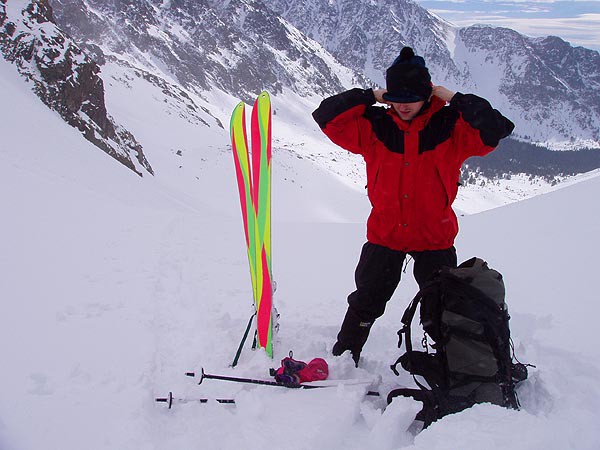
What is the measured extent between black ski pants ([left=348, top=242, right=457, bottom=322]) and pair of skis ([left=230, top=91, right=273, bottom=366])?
651mm

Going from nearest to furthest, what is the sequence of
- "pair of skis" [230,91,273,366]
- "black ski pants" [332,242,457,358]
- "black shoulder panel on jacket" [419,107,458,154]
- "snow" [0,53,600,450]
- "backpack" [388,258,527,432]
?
"snow" [0,53,600,450] < "backpack" [388,258,527,432] < "black shoulder panel on jacket" [419,107,458,154] < "pair of skis" [230,91,273,366] < "black ski pants" [332,242,457,358]

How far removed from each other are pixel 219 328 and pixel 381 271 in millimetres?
1589

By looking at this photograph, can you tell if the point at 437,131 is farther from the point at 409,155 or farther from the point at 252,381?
the point at 252,381

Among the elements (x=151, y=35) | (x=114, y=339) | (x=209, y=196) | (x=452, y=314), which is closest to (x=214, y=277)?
(x=114, y=339)

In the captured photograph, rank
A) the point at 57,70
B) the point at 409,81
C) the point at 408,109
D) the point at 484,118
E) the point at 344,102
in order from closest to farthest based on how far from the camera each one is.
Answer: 1. the point at 484,118
2. the point at 409,81
3. the point at 408,109
4. the point at 344,102
5. the point at 57,70

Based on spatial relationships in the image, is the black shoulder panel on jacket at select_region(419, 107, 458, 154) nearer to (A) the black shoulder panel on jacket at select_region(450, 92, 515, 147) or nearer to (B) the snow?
(A) the black shoulder panel on jacket at select_region(450, 92, 515, 147)

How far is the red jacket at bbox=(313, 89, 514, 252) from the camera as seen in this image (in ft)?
10.0

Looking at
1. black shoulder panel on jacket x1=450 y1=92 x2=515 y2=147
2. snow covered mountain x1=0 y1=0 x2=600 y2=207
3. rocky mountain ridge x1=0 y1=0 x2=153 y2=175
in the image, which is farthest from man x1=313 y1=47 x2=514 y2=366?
snow covered mountain x1=0 y1=0 x2=600 y2=207

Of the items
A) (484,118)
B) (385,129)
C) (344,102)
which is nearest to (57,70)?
(344,102)

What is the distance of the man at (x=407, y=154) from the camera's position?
2918mm

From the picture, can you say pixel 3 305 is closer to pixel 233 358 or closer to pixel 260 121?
pixel 233 358

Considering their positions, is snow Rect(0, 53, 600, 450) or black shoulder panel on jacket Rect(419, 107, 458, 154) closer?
snow Rect(0, 53, 600, 450)

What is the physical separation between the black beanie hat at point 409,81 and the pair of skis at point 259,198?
814 millimetres

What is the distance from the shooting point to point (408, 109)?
119 inches
